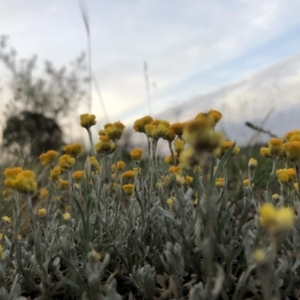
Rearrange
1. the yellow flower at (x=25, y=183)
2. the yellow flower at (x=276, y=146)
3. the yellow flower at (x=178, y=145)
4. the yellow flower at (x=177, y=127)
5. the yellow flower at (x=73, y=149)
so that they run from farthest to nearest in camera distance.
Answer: the yellow flower at (x=73, y=149) < the yellow flower at (x=178, y=145) < the yellow flower at (x=177, y=127) < the yellow flower at (x=276, y=146) < the yellow flower at (x=25, y=183)

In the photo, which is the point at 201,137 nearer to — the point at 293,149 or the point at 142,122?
the point at 293,149

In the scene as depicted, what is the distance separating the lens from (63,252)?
1815 millimetres

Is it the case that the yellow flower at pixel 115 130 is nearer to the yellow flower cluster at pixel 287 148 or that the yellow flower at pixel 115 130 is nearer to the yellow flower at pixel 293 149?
the yellow flower cluster at pixel 287 148

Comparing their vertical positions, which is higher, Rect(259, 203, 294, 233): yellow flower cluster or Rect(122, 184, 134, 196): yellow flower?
Rect(122, 184, 134, 196): yellow flower

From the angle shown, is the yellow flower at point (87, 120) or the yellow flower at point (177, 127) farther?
the yellow flower at point (87, 120)

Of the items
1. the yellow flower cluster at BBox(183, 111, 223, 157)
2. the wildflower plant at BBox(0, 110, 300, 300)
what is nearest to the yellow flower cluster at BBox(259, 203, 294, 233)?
the yellow flower cluster at BBox(183, 111, 223, 157)

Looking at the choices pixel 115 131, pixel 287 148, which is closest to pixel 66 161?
pixel 115 131

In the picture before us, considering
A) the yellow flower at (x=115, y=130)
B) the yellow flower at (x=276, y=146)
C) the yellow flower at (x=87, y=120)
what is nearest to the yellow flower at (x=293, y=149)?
the yellow flower at (x=276, y=146)

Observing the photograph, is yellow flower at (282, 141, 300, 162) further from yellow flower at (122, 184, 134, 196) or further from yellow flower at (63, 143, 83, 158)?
yellow flower at (63, 143, 83, 158)

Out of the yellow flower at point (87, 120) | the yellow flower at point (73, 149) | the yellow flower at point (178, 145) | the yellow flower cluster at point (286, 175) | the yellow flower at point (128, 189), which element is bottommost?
the yellow flower cluster at point (286, 175)

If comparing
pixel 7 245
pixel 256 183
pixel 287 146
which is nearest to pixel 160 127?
pixel 287 146

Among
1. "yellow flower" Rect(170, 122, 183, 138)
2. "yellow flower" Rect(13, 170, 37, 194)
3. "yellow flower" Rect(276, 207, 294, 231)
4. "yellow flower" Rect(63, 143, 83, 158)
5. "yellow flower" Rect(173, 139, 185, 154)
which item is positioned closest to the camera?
"yellow flower" Rect(276, 207, 294, 231)

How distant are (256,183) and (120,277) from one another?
292 cm

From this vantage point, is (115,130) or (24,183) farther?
(115,130)
